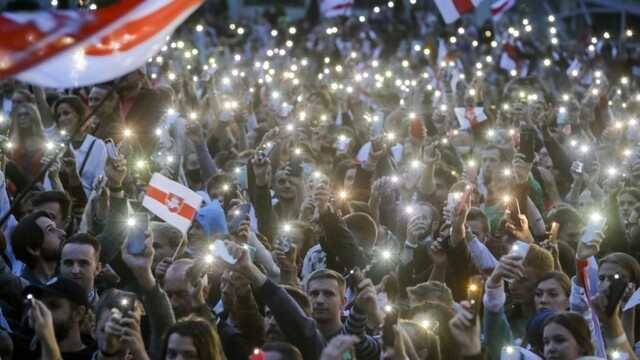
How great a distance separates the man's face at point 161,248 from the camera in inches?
292

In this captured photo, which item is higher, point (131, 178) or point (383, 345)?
point (383, 345)

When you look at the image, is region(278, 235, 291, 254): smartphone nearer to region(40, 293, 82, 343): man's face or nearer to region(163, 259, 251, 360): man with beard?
region(163, 259, 251, 360): man with beard

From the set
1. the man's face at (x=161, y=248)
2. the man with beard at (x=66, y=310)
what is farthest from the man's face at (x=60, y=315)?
the man's face at (x=161, y=248)

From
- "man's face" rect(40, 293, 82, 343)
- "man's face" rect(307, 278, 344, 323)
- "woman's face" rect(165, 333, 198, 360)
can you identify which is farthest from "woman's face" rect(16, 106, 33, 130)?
"woman's face" rect(165, 333, 198, 360)

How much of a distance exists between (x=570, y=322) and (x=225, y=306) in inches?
74.2

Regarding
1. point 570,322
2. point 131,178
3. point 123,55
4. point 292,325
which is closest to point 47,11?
point 123,55

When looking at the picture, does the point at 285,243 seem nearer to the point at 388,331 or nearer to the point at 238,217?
the point at 238,217

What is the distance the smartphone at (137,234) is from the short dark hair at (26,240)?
0.55 metres

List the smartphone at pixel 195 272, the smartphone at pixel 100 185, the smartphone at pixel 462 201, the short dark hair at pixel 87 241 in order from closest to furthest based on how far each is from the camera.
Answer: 1. the smartphone at pixel 195 272
2. the short dark hair at pixel 87 241
3. the smartphone at pixel 462 201
4. the smartphone at pixel 100 185

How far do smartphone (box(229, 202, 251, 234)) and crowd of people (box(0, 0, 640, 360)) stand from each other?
0.07 feet

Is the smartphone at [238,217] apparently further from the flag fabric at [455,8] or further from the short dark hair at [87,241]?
the flag fabric at [455,8]

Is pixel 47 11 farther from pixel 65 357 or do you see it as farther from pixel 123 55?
pixel 65 357

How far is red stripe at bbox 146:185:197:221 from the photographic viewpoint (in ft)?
23.5

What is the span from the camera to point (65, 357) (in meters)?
5.86
